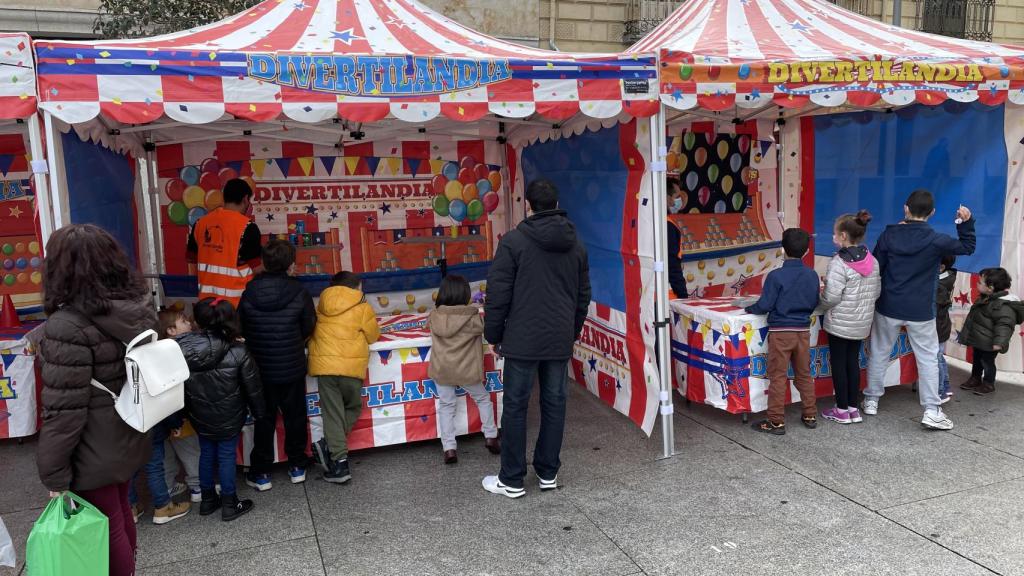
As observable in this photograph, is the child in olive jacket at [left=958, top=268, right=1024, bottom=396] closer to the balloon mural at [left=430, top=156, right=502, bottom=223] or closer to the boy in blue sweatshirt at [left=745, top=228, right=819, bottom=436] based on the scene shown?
the boy in blue sweatshirt at [left=745, top=228, right=819, bottom=436]

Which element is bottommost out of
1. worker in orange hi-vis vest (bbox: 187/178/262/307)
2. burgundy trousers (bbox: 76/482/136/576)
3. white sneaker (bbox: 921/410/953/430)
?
white sneaker (bbox: 921/410/953/430)

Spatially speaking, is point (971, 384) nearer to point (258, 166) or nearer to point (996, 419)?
point (996, 419)

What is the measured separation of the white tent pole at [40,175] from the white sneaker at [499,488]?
7.99 feet

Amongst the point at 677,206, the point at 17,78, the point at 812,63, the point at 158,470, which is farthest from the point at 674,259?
the point at 17,78

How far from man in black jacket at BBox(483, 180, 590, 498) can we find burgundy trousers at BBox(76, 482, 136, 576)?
1.73m

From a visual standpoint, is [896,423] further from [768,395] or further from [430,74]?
[430,74]

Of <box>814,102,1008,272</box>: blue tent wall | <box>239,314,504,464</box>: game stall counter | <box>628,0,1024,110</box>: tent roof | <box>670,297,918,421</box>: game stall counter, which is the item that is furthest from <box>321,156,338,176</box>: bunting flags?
<box>814,102,1008,272</box>: blue tent wall

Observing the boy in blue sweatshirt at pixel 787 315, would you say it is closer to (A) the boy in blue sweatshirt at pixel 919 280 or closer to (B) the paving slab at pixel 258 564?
(A) the boy in blue sweatshirt at pixel 919 280

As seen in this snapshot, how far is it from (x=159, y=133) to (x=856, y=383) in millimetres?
5090

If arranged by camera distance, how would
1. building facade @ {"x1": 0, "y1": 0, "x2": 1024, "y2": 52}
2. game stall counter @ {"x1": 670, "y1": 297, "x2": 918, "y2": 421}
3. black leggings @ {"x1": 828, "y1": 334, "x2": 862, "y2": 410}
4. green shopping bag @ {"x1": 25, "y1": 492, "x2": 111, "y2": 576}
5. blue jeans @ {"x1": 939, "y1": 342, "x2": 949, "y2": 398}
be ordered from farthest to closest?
1. building facade @ {"x1": 0, "y1": 0, "x2": 1024, "y2": 52}
2. blue jeans @ {"x1": 939, "y1": 342, "x2": 949, "y2": 398}
3. black leggings @ {"x1": 828, "y1": 334, "x2": 862, "y2": 410}
4. game stall counter @ {"x1": 670, "y1": 297, "x2": 918, "y2": 421}
5. green shopping bag @ {"x1": 25, "y1": 492, "x2": 111, "y2": 576}

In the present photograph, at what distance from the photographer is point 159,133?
5156mm

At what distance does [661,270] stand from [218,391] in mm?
2462

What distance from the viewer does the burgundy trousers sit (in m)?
2.60

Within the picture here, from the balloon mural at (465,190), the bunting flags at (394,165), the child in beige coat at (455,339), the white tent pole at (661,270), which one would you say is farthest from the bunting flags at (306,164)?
the white tent pole at (661,270)
